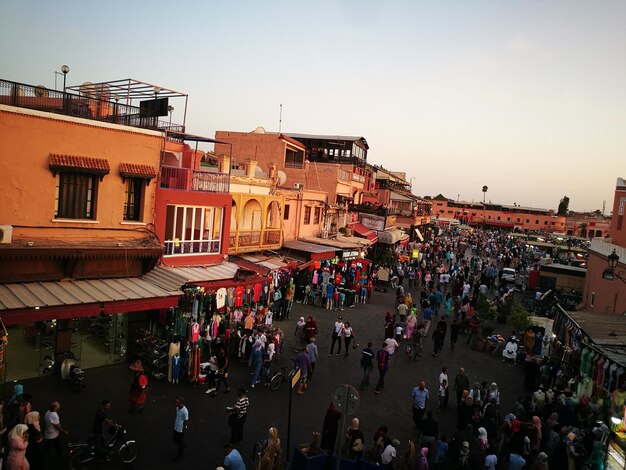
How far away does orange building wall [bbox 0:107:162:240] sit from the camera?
476 inches

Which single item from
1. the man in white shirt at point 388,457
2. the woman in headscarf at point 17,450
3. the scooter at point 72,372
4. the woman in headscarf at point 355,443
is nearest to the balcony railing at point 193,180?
the scooter at point 72,372

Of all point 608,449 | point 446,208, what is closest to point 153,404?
point 608,449

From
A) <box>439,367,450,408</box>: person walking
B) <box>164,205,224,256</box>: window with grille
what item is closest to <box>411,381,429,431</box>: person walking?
<box>439,367,450,408</box>: person walking

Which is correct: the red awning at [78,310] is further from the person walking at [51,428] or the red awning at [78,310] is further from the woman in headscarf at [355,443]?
the woman in headscarf at [355,443]

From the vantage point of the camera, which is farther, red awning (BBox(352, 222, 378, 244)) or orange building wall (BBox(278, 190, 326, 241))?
red awning (BBox(352, 222, 378, 244))

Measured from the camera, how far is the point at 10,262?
11742 mm

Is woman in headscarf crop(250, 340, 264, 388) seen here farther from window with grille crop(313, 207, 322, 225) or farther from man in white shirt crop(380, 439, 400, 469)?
window with grille crop(313, 207, 322, 225)

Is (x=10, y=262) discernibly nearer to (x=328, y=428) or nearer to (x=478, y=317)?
(x=328, y=428)

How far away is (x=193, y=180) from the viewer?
683 inches

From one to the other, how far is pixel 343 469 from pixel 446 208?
383ft

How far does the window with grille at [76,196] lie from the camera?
13102 millimetres

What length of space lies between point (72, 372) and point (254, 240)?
11.2 meters

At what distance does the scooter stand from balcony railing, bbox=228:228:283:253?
8.21 metres

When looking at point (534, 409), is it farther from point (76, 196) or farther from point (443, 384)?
point (76, 196)
